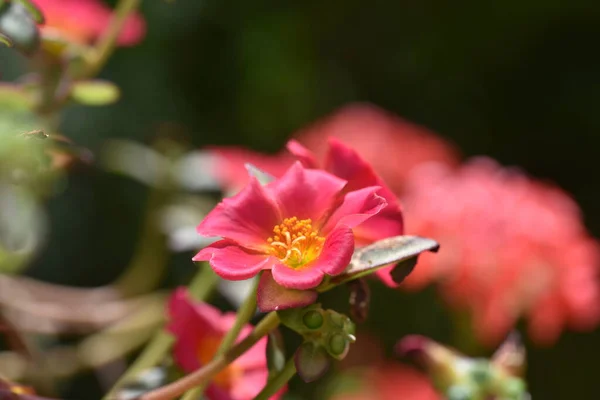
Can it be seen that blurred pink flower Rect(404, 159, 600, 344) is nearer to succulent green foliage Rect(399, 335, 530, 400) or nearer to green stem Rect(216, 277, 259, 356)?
succulent green foliage Rect(399, 335, 530, 400)

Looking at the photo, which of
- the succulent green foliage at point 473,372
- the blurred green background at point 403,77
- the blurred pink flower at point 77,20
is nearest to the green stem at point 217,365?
the succulent green foliage at point 473,372

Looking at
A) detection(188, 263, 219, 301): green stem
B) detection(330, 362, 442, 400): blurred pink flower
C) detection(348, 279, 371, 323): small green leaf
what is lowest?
detection(330, 362, 442, 400): blurred pink flower

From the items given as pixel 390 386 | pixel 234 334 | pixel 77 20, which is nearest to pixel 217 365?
pixel 234 334

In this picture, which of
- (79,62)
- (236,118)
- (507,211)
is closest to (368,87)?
(236,118)

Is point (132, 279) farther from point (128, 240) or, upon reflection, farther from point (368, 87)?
point (368, 87)

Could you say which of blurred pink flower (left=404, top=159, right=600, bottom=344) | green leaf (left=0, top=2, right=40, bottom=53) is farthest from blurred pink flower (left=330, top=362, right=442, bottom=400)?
green leaf (left=0, top=2, right=40, bottom=53)

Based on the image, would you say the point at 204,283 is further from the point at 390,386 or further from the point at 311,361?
the point at 390,386
